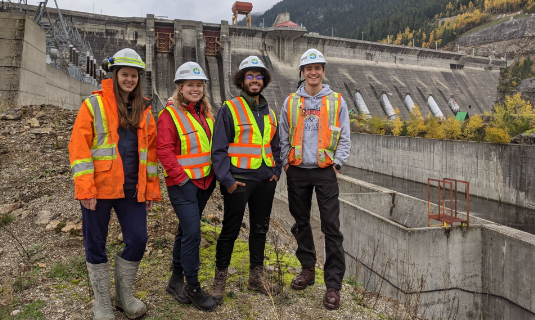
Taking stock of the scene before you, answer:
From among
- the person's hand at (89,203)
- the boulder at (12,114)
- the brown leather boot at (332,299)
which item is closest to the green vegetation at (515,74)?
the boulder at (12,114)

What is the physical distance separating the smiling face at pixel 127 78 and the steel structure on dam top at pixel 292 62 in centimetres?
2319

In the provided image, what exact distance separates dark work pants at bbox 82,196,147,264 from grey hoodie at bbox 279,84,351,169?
136cm

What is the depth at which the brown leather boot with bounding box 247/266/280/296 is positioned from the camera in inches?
140

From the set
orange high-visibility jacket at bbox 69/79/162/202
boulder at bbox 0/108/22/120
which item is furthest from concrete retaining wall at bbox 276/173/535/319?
boulder at bbox 0/108/22/120

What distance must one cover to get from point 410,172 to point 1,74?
54.2 ft

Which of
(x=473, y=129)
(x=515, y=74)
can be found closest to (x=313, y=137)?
(x=473, y=129)

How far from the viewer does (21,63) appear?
9.38m

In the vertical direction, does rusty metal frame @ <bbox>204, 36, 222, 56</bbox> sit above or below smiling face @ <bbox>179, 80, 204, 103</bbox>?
above

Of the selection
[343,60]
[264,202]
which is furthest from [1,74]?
[343,60]

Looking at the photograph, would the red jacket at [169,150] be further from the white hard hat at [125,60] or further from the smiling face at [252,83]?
the smiling face at [252,83]

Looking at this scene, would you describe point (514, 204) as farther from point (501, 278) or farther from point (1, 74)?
point (1, 74)

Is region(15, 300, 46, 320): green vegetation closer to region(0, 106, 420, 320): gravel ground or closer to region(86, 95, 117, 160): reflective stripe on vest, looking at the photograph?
region(0, 106, 420, 320): gravel ground

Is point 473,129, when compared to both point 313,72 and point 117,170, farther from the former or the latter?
point 117,170

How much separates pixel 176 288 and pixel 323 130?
189 centimetres
